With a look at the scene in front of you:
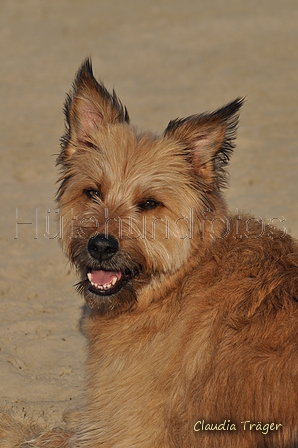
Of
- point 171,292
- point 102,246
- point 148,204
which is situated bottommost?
point 171,292

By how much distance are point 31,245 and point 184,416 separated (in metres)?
4.25

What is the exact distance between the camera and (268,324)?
325cm

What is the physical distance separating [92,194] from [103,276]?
59 cm

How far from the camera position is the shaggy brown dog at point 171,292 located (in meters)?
3.14

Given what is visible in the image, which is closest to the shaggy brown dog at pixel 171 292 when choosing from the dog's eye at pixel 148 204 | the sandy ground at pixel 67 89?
the dog's eye at pixel 148 204

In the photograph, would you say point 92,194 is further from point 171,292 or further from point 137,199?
point 171,292

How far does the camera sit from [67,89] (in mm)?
12797

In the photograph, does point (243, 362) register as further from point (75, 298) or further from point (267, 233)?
point (75, 298)

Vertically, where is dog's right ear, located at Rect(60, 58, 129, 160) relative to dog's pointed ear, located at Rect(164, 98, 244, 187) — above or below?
above

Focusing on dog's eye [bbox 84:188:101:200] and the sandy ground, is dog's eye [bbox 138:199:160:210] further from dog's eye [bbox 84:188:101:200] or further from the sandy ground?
the sandy ground

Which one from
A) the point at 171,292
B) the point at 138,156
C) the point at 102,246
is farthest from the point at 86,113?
the point at 171,292

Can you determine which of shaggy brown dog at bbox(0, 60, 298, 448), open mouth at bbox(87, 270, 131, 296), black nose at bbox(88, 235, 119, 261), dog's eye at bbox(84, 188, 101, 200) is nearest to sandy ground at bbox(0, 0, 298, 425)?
shaggy brown dog at bbox(0, 60, 298, 448)

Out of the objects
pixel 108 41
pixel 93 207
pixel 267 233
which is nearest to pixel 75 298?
pixel 93 207

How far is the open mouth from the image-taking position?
12.7 ft
